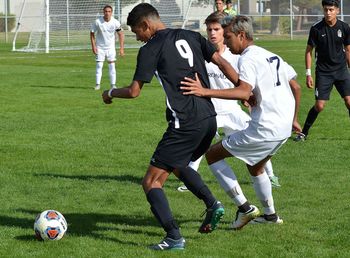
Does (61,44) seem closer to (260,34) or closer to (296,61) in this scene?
(296,61)

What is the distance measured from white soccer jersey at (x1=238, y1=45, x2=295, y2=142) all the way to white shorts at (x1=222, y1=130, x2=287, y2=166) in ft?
0.15

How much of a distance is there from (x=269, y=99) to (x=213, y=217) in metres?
1.16

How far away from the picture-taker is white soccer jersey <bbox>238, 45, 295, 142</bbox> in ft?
24.2

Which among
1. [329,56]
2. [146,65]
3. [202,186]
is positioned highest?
[146,65]

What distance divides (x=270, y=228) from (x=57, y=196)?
9.17ft

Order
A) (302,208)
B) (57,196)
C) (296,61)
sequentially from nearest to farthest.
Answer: (302,208)
(57,196)
(296,61)

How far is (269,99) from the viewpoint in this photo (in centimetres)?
743

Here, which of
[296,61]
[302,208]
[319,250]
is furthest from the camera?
[296,61]

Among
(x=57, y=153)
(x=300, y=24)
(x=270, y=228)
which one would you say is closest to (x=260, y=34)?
(x=300, y=24)

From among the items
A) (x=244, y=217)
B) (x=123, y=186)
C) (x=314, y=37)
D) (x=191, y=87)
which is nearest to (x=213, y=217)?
(x=244, y=217)

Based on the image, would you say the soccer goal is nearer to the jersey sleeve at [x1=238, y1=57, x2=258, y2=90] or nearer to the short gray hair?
the short gray hair

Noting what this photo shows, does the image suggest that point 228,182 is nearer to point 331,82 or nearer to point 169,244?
point 169,244

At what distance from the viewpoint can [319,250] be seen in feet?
23.2

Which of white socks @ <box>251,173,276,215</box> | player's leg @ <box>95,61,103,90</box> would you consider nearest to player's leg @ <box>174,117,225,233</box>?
white socks @ <box>251,173,276,215</box>
